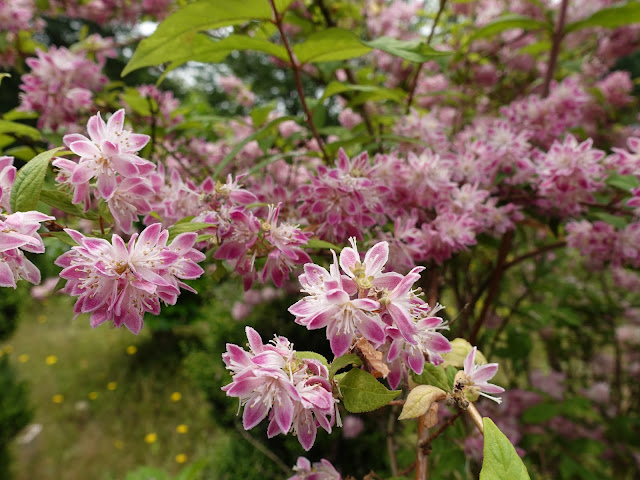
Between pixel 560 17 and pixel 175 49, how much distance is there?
3.44 feet

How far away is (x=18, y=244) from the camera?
420 mm


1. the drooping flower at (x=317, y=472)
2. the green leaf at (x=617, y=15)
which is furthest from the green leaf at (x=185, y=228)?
the green leaf at (x=617, y=15)

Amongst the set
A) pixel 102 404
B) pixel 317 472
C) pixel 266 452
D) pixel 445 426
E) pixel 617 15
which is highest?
pixel 617 15

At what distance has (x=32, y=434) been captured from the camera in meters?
3.70

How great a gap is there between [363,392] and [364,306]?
0.31 feet

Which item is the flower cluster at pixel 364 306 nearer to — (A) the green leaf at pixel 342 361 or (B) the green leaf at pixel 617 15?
(A) the green leaf at pixel 342 361

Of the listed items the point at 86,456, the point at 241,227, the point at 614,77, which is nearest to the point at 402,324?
the point at 241,227

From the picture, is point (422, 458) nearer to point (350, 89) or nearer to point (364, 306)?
point (364, 306)

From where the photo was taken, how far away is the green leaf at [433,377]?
49cm

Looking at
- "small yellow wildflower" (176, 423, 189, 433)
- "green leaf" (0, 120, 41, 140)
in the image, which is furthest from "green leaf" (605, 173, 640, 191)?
"small yellow wildflower" (176, 423, 189, 433)

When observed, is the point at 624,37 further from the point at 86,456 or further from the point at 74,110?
the point at 86,456

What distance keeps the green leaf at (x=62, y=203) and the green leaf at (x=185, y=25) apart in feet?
0.68

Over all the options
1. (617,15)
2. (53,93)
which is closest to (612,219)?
(617,15)

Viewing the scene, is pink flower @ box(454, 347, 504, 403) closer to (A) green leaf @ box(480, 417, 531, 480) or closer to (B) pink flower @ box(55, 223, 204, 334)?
(A) green leaf @ box(480, 417, 531, 480)
